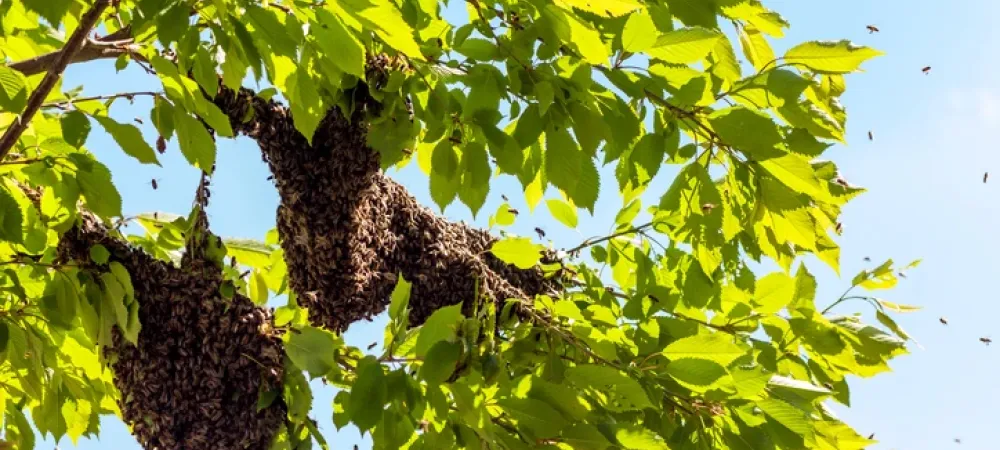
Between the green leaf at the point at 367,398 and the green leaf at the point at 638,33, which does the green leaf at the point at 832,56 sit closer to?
the green leaf at the point at 638,33

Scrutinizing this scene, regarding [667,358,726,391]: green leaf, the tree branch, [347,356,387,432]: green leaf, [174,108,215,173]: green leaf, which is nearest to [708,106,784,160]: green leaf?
[667,358,726,391]: green leaf

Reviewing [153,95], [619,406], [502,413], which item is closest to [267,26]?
[153,95]

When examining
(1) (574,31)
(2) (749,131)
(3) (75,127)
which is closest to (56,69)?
(3) (75,127)

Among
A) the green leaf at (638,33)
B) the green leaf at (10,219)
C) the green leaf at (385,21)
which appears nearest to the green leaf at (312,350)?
the green leaf at (10,219)

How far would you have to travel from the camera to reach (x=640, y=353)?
3209 millimetres

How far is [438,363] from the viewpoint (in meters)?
2.61

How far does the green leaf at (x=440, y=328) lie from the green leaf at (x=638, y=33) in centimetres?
89

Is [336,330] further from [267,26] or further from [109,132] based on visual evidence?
[267,26]

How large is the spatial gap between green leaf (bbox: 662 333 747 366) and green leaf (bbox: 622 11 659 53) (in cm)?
89

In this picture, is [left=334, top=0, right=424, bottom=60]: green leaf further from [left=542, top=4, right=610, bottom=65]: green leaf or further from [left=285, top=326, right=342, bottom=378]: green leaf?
[left=285, top=326, right=342, bottom=378]: green leaf

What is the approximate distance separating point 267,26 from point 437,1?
1119 millimetres

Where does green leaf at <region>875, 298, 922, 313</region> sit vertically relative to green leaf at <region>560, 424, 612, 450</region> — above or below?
below

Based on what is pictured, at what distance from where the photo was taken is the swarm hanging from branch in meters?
3.32

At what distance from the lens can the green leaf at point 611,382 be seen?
275 centimetres
